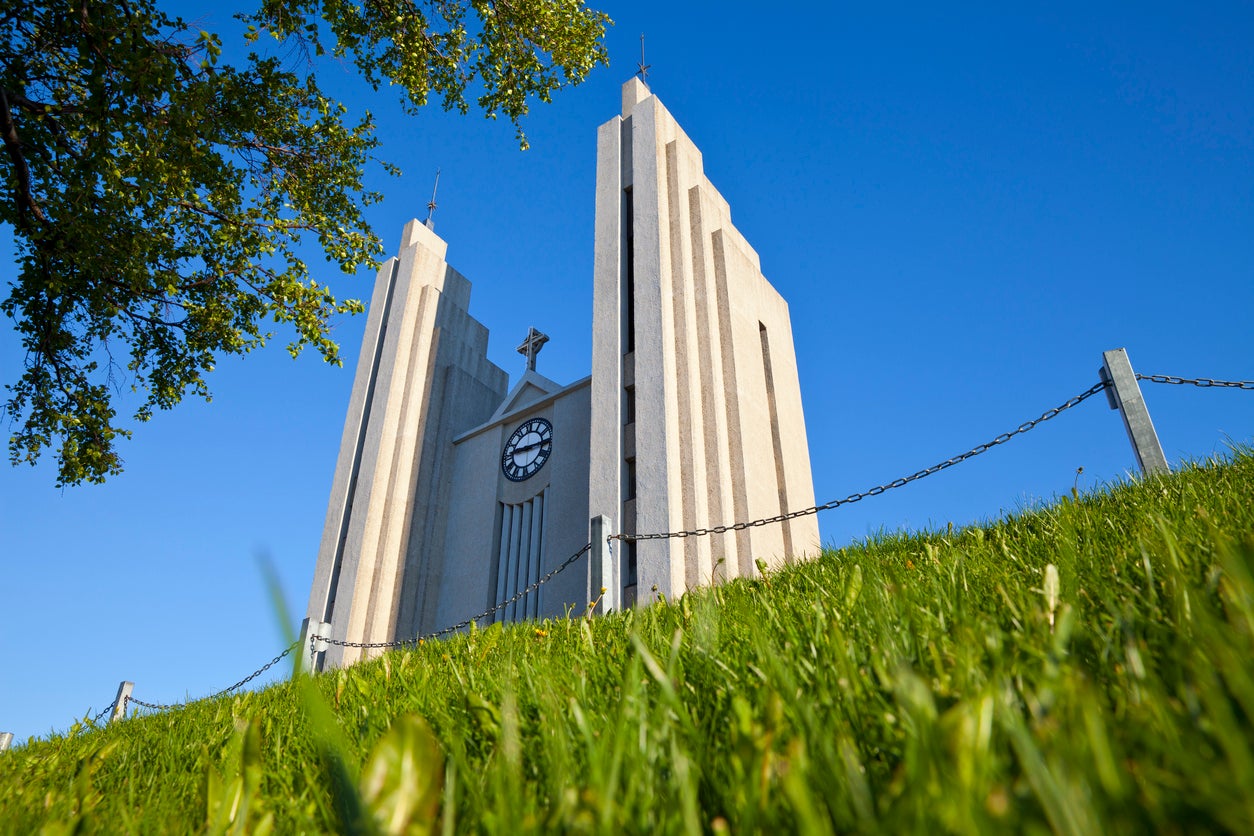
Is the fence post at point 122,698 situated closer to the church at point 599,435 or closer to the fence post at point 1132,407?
the church at point 599,435

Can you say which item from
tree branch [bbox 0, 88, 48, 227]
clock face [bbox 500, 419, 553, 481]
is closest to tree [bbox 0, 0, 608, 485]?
tree branch [bbox 0, 88, 48, 227]

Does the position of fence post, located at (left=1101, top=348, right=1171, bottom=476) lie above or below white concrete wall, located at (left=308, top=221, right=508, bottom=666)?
below

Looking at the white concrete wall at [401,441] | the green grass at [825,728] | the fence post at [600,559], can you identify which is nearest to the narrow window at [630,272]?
the white concrete wall at [401,441]

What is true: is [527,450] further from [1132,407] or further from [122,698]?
[1132,407]

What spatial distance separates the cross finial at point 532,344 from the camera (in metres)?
25.3

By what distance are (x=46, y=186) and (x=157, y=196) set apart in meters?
1.88

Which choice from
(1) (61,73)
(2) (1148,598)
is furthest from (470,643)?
(1) (61,73)

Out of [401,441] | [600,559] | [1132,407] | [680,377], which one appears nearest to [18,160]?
[600,559]

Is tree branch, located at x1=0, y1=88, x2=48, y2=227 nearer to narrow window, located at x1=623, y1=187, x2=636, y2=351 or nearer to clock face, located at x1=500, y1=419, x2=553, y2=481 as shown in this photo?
narrow window, located at x1=623, y1=187, x2=636, y2=351

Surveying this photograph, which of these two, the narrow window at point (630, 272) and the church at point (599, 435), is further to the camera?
the narrow window at point (630, 272)

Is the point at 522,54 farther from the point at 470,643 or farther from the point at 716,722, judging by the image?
the point at 716,722

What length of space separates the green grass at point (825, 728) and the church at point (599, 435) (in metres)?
11.5

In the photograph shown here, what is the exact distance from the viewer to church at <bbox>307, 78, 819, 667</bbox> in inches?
630

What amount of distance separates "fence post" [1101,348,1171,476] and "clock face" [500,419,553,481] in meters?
15.2
